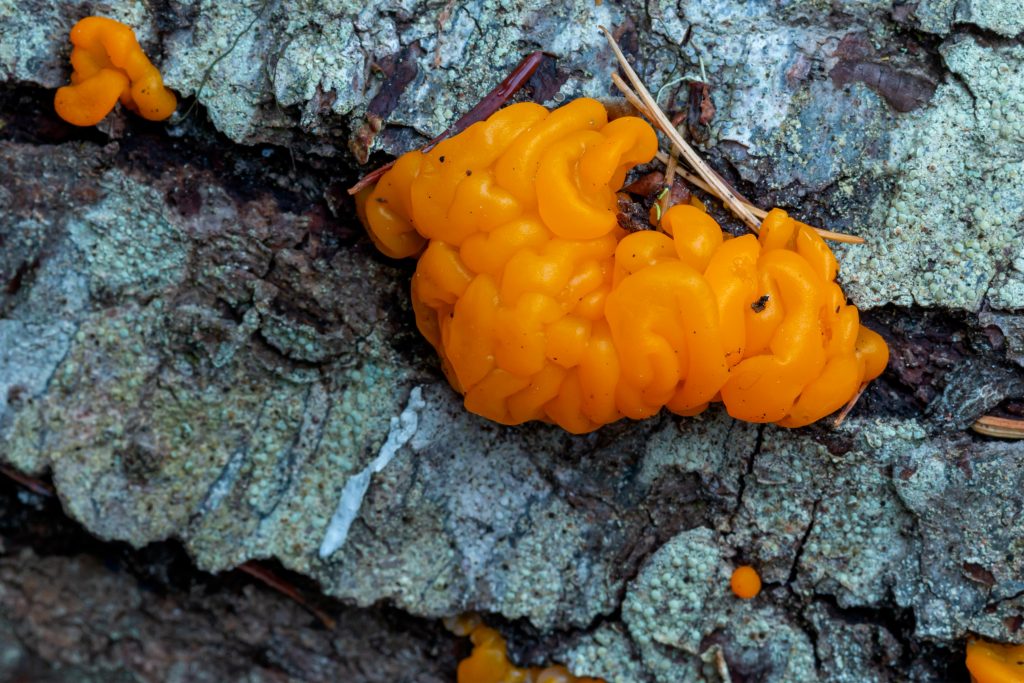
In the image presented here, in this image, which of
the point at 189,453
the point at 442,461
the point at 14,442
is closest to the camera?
the point at 14,442

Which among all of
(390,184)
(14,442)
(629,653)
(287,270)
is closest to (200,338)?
(287,270)

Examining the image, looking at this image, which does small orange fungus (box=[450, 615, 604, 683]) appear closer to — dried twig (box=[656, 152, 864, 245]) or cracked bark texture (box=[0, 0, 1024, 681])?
cracked bark texture (box=[0, 0, 1024, 681])

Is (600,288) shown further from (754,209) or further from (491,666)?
(491,666)

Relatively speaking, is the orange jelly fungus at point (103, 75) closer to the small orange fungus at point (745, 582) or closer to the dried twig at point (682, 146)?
the dried twig at point (682, 146)

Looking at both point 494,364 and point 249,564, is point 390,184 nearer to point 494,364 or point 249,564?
point 494,364

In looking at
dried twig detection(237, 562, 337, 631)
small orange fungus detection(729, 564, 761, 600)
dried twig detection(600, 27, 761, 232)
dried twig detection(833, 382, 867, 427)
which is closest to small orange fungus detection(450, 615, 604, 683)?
dried twig detection(237, 562, 337, 631)

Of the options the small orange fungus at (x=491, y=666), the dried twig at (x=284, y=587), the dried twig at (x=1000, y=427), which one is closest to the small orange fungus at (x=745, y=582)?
the small orange fungus at (x=491, y=666)

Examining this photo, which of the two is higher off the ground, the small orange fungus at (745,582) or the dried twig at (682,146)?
the dried twig at (682,146)

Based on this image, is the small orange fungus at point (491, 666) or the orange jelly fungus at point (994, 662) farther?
the small orange fungus at point (491, 666)
